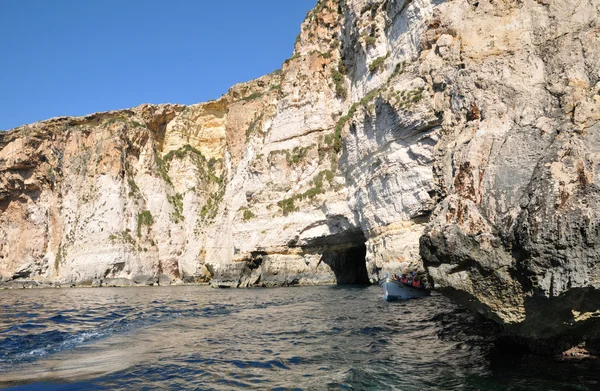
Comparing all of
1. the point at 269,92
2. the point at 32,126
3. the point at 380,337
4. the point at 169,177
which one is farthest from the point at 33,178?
the point at 380,337

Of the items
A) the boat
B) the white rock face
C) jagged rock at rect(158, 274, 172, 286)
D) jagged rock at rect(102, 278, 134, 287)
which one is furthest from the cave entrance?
jagged rock at rect(102, 278, 134, 287)

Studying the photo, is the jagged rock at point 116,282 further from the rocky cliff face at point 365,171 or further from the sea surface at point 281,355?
the sea surface at point 281,355

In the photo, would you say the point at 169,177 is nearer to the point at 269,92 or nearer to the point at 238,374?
the point at 269,92

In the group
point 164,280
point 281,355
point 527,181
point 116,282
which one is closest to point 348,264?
point 164,280

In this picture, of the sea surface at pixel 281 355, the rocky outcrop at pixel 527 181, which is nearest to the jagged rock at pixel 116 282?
the sea surface at pixel 281 355

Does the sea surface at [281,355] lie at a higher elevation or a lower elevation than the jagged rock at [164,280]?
higher

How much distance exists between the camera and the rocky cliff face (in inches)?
281

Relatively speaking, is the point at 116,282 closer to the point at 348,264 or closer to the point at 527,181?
the point at 348,264

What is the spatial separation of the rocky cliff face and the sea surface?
3.54 ft

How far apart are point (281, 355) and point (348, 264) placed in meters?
33.1

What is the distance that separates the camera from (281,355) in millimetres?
9469

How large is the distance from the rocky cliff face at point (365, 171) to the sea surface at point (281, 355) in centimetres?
108

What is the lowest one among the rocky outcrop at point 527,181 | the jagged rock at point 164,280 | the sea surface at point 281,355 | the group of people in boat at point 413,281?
the jagged rock at point 164,280

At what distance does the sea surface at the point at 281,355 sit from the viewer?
282 inches
